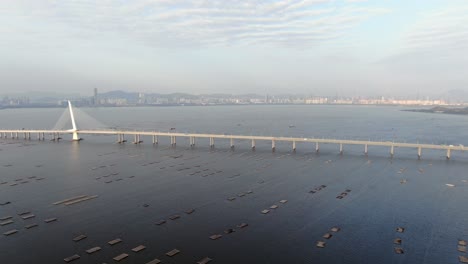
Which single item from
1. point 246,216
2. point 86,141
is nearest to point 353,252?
point 246,216

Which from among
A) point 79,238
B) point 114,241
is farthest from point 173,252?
point 79,238

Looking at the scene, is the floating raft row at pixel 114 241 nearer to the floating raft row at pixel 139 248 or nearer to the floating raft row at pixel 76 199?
the floating raft row at pixel 139 248

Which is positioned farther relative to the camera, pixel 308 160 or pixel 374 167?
pixel 308 160

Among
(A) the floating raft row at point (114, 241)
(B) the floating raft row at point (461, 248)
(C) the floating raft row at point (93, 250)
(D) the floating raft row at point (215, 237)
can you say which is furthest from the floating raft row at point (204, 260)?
(B) the floating raft row at point (461, 248)

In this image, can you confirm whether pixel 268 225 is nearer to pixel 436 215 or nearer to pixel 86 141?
pixel 436 215

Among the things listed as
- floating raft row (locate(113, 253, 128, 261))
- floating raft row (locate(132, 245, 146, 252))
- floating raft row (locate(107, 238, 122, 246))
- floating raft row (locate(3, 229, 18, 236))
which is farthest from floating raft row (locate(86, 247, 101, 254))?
floating raft row (locate(3, 229, 18, 236))

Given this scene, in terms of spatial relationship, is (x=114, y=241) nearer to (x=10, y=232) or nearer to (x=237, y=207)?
(x=10, y=232)

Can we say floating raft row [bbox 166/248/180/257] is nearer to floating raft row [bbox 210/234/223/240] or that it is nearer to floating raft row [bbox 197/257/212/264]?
floating raft row [bbox 197/257/212/264]

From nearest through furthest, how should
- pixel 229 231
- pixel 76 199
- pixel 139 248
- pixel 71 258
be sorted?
1. pixel 71 258
2. pixel 139 248
3. pixel 229 231
4. pixel 76 199
